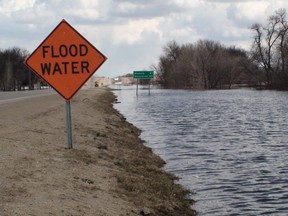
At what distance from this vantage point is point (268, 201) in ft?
34.8

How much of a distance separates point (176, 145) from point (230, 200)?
9026 millimetres

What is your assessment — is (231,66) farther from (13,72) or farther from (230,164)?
(230,164)

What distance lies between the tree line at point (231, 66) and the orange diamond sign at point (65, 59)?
105 meters

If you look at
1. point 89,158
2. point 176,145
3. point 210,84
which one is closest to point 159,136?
point 176,145

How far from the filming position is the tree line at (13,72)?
5404 inches

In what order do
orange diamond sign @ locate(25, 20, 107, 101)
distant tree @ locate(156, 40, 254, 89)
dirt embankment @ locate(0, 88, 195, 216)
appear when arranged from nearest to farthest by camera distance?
1. dirt embankment @ locate(0, 88, 195, 216)
2. orange diamond sign @ locate(25, 20, 107, 101)
3. distant tree @ locate(156, 40, 254, 89)

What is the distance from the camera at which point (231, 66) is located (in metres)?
140

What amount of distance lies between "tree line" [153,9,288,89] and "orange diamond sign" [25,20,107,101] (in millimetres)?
104841

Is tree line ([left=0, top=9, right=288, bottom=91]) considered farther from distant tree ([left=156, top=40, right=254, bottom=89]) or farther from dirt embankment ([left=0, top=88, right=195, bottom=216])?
dirt embankment ([left=0, top=88, right=195, bottom=216])

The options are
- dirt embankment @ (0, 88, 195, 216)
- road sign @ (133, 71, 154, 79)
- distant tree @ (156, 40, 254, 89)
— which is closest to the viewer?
dirt embankment @ (0, 88, 195, 216)

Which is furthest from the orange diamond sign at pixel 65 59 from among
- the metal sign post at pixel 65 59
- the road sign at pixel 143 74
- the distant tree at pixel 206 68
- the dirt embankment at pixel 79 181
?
the distant tree at pixel 206 68

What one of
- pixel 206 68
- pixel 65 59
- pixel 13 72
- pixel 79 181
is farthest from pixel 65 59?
pixel 13 72

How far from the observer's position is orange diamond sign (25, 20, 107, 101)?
11617 millimetres

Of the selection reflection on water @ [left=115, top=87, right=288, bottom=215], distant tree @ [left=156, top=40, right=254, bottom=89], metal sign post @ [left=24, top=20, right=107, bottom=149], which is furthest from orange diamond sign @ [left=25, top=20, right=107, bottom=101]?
distant tree @ [left=156, top=40, right=254, bottom=89]
